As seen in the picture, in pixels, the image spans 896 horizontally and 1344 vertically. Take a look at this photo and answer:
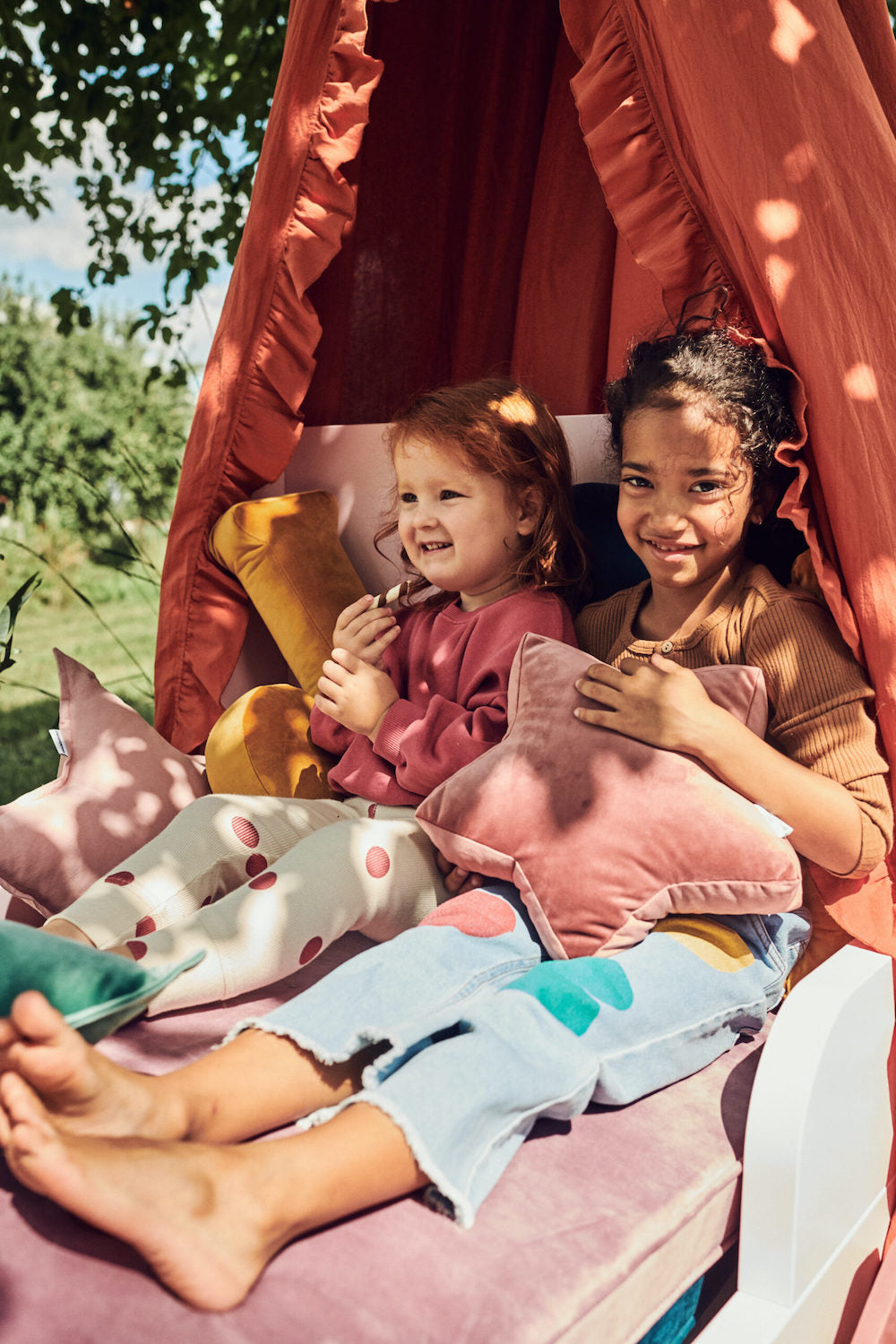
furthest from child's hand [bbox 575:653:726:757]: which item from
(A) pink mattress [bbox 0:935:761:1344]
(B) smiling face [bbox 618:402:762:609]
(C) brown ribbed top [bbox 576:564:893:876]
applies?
(A) pink mattress [bbox 0:935:761:1344]

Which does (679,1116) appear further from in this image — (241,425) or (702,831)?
(241,425)

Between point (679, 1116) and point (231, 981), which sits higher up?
point (231, 981)

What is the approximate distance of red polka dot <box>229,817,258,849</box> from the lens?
1.54 meters

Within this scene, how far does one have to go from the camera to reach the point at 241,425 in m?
2.07

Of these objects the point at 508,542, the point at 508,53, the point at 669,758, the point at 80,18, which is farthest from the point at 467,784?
the point at 80,18

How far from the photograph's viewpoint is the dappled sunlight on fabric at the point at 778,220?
135 cm

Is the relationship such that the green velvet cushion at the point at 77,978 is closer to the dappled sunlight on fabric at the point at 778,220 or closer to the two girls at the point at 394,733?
the two girls at the point at 394,733

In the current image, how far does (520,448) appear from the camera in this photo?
1.79 m

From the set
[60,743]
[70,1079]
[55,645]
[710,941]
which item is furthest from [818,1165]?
[55,645]

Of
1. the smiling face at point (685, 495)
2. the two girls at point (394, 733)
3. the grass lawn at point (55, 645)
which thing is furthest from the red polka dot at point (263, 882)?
the grass lawn at point (55, 645)

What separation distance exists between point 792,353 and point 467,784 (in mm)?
724

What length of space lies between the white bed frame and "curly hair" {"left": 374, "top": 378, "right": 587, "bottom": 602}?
789 millimetres

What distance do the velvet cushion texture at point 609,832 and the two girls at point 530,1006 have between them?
0.04 meters

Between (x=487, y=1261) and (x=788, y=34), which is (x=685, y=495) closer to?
(x=788, y=34)
